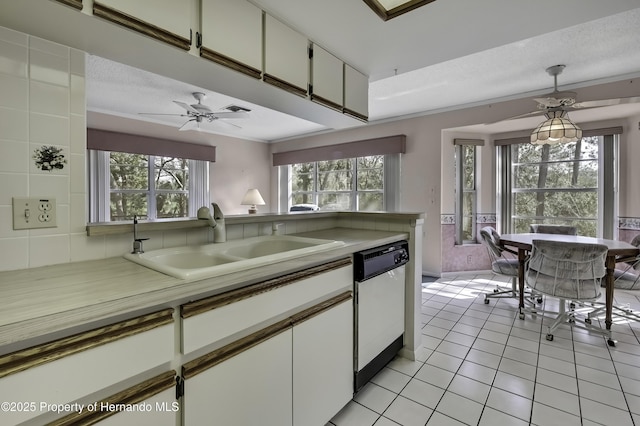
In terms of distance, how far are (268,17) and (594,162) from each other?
459 cm

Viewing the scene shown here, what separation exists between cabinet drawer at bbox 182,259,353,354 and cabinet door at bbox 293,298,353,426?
5.0 inches

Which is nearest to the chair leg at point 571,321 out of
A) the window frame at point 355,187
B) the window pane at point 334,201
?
the window frame at point 355,187

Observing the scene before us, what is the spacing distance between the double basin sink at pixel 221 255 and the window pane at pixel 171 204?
3.81 metres

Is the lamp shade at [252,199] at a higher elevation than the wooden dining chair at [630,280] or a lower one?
higher

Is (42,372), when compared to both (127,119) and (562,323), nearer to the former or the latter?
(562,323)

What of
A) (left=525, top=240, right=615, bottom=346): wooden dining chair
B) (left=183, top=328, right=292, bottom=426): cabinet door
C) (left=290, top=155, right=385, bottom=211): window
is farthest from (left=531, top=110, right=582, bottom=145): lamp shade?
(left=183, top=328, right=292, bottom=426): cabinet door

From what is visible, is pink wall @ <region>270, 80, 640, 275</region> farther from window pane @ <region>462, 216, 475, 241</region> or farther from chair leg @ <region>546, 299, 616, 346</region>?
chair leg @ <region>546, 299, 616, 346</region>

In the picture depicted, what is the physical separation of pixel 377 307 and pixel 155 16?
1.82 m

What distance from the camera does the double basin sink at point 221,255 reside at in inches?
39.1

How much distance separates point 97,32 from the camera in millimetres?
1156

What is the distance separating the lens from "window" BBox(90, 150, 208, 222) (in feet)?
13.8

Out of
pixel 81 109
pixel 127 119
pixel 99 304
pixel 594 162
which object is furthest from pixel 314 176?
pixel 99 304

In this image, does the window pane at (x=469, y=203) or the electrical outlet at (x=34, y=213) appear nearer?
the electrical outlet at (x=34, y=213)

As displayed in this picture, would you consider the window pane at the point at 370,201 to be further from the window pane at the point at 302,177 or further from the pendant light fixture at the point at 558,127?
the pendant light fixture at the point at 558,127
